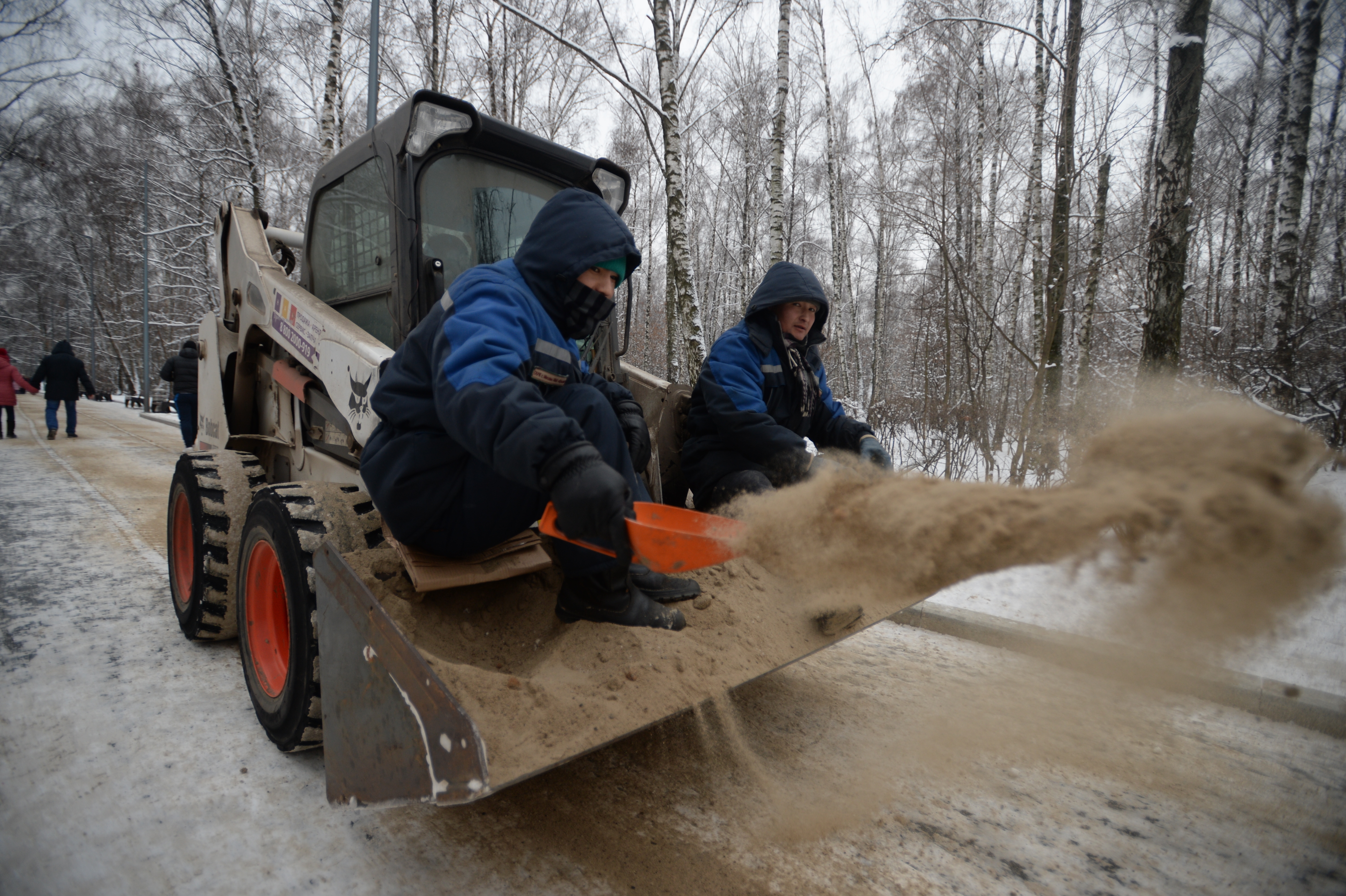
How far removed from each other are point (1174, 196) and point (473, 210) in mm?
5953

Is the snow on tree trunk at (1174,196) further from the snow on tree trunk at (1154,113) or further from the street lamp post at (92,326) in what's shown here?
the street lamp post at (92,326)

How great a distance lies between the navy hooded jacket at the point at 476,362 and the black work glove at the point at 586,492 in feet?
0.34

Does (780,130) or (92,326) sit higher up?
(780,130)

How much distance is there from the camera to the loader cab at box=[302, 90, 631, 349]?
2762 mm

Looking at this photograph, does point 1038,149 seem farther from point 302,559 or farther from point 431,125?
point 302,559

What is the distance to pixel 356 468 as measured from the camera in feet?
9.76

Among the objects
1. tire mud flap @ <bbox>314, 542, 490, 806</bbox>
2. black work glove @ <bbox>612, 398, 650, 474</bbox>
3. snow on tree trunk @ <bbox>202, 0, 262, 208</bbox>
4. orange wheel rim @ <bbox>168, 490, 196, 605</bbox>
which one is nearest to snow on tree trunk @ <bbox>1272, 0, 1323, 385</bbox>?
black work glove @ <bbox>612, 398, 650, 474</bbox>

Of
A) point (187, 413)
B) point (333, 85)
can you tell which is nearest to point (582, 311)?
point (187, 413)

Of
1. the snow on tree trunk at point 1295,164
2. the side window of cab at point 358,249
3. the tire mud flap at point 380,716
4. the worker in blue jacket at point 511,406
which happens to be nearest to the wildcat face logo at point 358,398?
the worker in blue jacket at point 511,406

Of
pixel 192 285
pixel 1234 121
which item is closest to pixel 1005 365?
pixel 1234 121

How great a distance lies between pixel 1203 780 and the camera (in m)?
2.55

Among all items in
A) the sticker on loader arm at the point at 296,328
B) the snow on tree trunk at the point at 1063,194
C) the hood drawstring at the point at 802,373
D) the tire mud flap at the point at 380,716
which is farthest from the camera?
the snow on tree trunk at the point at 1063,194

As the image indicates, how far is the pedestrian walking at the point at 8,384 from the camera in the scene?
12.3 metres

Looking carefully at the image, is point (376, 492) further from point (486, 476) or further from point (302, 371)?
point (302, 371)
